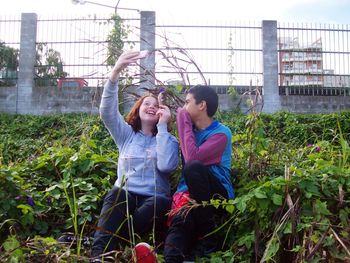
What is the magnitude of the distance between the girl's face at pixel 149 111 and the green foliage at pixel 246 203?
48 centimetres

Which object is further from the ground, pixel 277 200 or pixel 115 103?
pixel 115 103

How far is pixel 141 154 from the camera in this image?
3076mm

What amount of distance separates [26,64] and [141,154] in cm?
782

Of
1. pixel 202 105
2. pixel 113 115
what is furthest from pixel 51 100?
pixel 202 105

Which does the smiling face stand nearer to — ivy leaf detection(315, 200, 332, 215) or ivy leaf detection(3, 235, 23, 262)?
ivy leaf detection(315, 200, 332, 215)

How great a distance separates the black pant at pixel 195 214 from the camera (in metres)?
2.62

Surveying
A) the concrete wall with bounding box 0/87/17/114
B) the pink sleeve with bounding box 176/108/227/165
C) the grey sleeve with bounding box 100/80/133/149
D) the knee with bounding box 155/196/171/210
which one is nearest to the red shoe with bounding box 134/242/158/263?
the knee with bounding box 155/196/171/210

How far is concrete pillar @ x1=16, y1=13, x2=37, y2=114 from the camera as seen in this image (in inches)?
392

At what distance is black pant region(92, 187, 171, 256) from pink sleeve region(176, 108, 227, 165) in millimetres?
350

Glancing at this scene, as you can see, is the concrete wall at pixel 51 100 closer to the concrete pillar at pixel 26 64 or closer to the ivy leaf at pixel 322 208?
the concrete pillar at pixel 26 64

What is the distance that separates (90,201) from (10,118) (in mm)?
7075

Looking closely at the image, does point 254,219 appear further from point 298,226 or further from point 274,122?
point 274,122

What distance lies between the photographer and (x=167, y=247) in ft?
8.27

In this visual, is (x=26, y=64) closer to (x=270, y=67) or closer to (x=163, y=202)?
(x=270, y=67)
